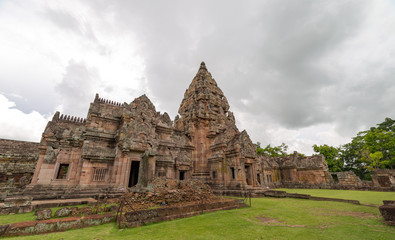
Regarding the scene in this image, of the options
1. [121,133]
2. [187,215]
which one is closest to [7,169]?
[121,133]

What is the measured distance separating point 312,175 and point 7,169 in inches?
1612

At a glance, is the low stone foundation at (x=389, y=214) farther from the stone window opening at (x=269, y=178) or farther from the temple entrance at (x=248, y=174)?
the stone window opening at (x=269, y=178)

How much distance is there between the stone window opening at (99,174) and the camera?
42.9ft

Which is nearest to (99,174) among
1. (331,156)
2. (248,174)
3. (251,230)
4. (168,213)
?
(168,213)

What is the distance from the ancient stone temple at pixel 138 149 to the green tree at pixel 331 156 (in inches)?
1076

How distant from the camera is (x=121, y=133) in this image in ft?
45.0

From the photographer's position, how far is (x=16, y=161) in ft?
62.7

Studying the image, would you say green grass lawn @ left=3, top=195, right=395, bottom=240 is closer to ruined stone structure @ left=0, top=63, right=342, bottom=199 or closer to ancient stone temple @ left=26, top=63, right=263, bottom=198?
ruined stone structure @ left=0, top=63, right=342, bottom=199

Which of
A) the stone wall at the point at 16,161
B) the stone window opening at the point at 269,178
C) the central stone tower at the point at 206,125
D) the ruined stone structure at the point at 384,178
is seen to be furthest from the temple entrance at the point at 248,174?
the stone wall at the point at 16,161

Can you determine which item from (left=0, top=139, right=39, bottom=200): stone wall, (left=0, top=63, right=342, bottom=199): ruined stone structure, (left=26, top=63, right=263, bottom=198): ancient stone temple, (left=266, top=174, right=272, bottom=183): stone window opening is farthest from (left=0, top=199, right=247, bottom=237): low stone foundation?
(left=266, top=174, right=272, bottom=183): stone window opening

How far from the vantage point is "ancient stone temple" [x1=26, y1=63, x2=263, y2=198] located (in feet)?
41.2

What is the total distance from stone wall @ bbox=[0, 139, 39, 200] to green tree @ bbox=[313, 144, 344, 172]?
4914 centimetres

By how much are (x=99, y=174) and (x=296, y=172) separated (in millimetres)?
29180

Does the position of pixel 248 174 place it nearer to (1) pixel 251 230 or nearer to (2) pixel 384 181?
(1) pixel 251 230
